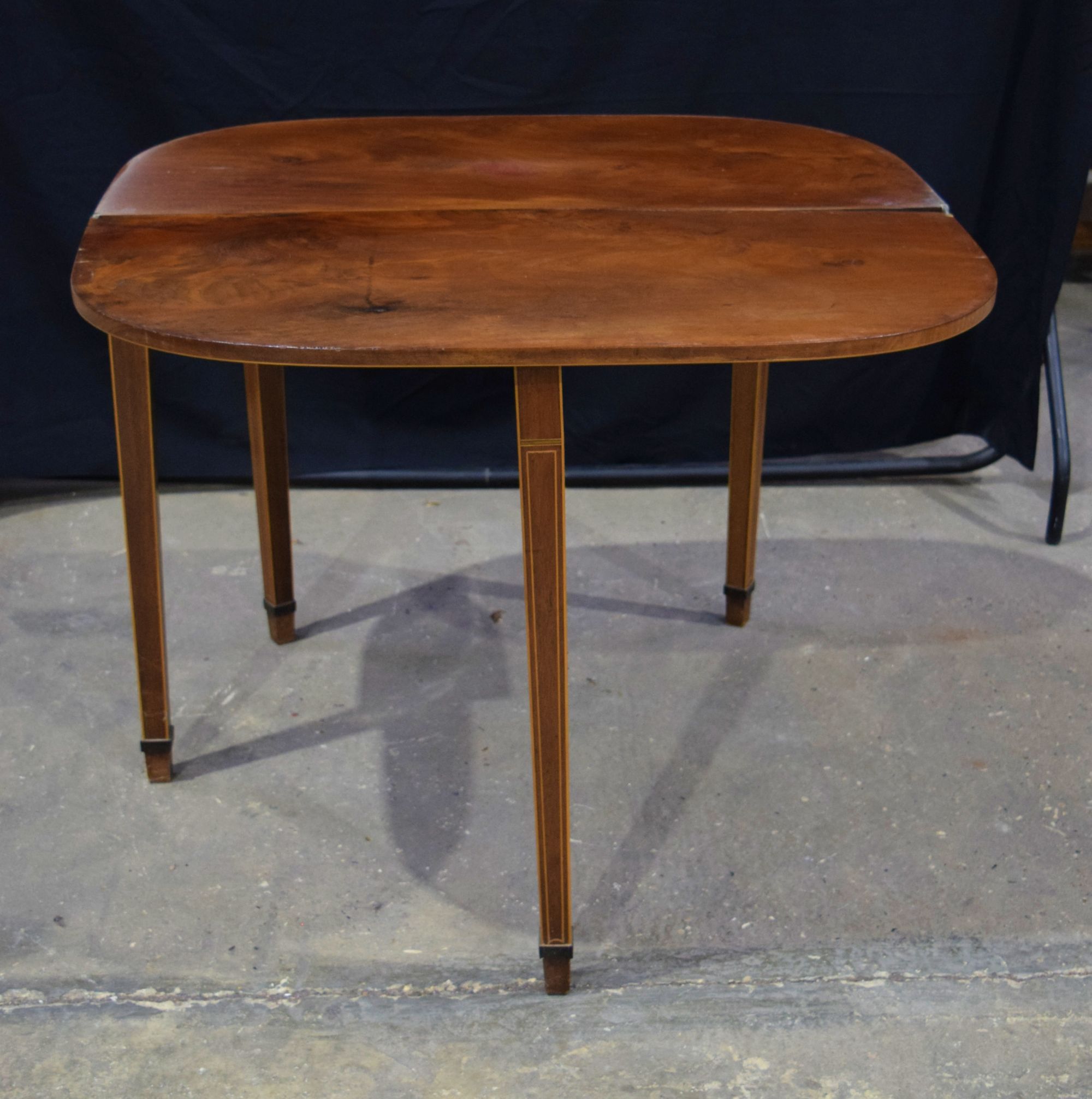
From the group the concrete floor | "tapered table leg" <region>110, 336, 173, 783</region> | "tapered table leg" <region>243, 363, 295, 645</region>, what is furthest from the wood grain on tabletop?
the concrete floor

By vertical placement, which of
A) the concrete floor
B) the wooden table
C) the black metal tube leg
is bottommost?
the concrete floor

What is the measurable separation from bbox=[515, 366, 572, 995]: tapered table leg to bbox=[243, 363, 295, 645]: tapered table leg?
21.8 inches

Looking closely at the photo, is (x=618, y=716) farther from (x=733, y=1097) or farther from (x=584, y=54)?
(x=584, y=54)

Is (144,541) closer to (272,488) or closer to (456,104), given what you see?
(272,488)

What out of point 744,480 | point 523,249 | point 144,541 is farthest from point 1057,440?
point 144,541

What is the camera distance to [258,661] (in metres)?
1.80

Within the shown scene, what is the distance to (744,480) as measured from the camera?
5.61ft

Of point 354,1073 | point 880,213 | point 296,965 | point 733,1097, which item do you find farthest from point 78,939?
point 880,213

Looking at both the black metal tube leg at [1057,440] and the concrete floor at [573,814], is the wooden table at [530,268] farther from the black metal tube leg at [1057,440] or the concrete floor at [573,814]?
the black metal tube leg at [1057,440]

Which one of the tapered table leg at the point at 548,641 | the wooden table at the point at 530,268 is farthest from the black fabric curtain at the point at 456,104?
the tapered table leg at the point at 548,641

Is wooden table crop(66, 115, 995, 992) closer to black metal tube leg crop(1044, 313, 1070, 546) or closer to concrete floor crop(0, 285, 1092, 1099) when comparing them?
concrete floor crop(0, 285, 1092, 1099)

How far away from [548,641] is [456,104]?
1.19 meters

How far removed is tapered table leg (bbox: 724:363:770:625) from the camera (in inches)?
63.9

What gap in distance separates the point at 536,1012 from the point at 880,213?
844 millimetres
